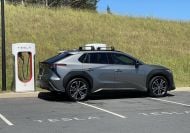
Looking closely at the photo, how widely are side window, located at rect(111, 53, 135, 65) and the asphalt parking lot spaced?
1.15 meters

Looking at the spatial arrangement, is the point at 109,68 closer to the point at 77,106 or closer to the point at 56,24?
the point at 77,106

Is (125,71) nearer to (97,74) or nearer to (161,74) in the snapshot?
(97,74)

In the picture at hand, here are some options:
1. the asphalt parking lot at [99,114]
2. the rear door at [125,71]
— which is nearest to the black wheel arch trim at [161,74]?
the rear door at [125,71]

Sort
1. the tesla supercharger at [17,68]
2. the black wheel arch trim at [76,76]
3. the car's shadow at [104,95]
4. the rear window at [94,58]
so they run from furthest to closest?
the tesla supercharger at [17,68], the car's shadow at [104,95], the rear window at [94,58], the black wheel arch trim at [76,76]

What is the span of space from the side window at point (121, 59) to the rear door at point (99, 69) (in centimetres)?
29

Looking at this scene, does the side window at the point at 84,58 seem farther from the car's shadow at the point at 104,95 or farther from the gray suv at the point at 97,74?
the car's shadow at the point at 104,95

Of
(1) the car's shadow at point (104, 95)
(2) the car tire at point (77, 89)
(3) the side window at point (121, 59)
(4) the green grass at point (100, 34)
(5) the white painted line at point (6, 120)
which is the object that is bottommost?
(5) the white painted line at point (6, 120)

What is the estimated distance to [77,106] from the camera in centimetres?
1488

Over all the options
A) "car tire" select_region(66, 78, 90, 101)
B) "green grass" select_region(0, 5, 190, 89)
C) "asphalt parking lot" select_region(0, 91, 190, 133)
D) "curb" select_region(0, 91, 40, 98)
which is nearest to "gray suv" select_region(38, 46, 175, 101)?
"car tire" select_region(66, 78, 90, 101)

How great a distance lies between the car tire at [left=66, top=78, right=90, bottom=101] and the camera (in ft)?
52.2

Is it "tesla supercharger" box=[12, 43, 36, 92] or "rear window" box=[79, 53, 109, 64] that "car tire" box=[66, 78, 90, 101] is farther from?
"tesla supercharger" box=[12, 43, 36, 92]

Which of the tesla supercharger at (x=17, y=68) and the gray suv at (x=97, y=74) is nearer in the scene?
the gray suv at (x=97, y=74)

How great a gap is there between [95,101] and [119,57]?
5.74 ft

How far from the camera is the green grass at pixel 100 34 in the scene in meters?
27.0
